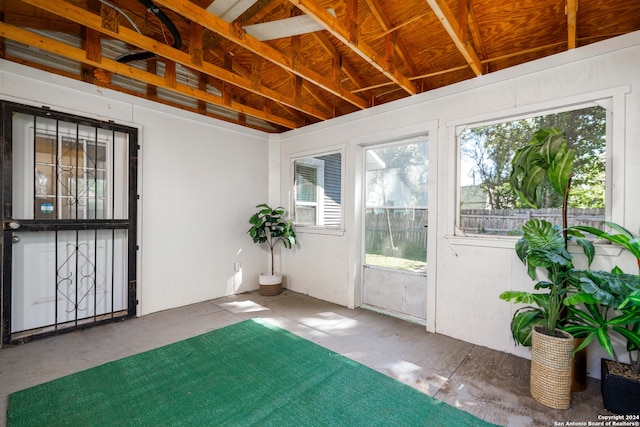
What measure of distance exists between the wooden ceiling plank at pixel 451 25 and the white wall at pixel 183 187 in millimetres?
3163

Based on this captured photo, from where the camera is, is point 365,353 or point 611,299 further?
point 365,353

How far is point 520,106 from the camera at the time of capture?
2576 millimetres

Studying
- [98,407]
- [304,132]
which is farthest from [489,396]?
[304,132]

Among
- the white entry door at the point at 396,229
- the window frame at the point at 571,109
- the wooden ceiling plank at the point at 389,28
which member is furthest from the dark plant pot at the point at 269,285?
the wooden ceiling plank at the point at 389,28

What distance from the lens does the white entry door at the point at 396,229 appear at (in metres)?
3.35

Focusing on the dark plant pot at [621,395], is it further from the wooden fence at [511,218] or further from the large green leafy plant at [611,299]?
the wooden fence at [511,218]

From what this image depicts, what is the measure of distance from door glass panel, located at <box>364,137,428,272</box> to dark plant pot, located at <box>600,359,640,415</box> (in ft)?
5.60

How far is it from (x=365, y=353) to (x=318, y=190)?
2565 mm

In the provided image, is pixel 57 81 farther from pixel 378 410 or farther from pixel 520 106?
pixel 520 106

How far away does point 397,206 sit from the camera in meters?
3.56

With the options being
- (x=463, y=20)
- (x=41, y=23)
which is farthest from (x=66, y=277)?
(x=463, y=20)

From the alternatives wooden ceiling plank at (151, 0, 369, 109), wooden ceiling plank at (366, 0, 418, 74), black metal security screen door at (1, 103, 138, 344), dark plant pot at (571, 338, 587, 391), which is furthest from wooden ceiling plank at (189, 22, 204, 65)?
dark plant pot at (571, 338, 587, 391)

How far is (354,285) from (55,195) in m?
3.60

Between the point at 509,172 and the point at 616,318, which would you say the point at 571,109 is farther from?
the point at 616,318
